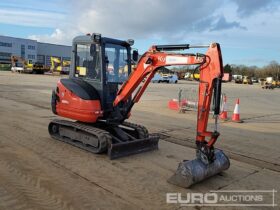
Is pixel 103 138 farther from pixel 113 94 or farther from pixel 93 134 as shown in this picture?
pixel 113 94

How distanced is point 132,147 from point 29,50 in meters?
116

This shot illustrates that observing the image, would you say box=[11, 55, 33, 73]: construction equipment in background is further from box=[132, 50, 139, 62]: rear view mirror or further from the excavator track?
box=[132, 50, 139, 62]: rear view mirror

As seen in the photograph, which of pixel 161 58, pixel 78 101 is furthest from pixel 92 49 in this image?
pixel 161 58

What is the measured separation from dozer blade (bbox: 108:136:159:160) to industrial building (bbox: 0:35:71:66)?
9963 centimetres

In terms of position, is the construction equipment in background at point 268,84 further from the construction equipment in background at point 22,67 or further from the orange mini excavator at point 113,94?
the orange mini excavator at point 113,94

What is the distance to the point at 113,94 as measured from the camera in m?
7.98

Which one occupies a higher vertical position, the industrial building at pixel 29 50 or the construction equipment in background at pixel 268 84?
the industrial building at pixel 29 50

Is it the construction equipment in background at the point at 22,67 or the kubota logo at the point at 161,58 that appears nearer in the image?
the kubota logo at the point at 161,58

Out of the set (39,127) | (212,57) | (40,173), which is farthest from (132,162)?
(39,127)

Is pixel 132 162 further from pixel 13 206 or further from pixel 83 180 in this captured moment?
pixel 13 206

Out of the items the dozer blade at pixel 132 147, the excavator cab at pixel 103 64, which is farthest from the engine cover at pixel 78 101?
the dozer blade at pixel 132 147

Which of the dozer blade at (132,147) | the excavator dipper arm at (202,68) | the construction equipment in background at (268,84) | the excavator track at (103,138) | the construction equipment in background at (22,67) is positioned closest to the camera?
the excavator dipper arm at (202,68)

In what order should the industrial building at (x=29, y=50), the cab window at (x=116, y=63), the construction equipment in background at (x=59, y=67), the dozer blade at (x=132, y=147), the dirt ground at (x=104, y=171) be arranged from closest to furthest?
the dirt ground at (x=104, y=171) → the dozer blade at (x=132, y=147) → the cab window at (x=116, y=63) → the construction equipment in background at (x=59, y=67) → the industrial building at (x=29, y=50)

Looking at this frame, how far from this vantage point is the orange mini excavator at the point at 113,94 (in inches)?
241
